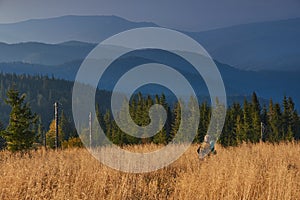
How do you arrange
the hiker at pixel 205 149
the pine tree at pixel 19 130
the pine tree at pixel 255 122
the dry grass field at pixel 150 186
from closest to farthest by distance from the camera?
the dry grass field at pixel 150 186, the hiker at pixel 205 149, the pine tree at pixel 19 130, the pine tree at pixel 255 122

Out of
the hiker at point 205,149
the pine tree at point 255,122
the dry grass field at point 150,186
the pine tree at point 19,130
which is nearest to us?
the dry grass field at point 150,186

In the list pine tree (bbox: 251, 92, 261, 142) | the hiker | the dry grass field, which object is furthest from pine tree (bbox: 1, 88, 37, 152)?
pine tree (bbox: 251, 92, 261, 142)

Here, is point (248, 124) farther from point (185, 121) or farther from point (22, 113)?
point (22, 113)

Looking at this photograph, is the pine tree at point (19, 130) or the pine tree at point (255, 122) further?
the pine tree at point (255, 122)

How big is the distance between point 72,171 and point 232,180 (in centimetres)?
344

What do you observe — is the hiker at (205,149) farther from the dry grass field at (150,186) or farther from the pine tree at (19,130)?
the pine tree at (19,130)

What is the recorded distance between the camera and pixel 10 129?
1267 inches

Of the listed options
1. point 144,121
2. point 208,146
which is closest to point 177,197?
point 208,146

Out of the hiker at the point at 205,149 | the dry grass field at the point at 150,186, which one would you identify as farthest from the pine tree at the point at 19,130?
the dry grass field at the point at 150,186

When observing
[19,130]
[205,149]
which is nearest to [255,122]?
[19,130]

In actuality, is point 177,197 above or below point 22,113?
below

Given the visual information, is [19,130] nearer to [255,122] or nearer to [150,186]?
[150,186]

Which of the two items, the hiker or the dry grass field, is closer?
the dry grass field

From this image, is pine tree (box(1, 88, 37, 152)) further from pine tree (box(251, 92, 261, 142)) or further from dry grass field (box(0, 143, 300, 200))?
pine tree (box(251, 92, 261, 142))
